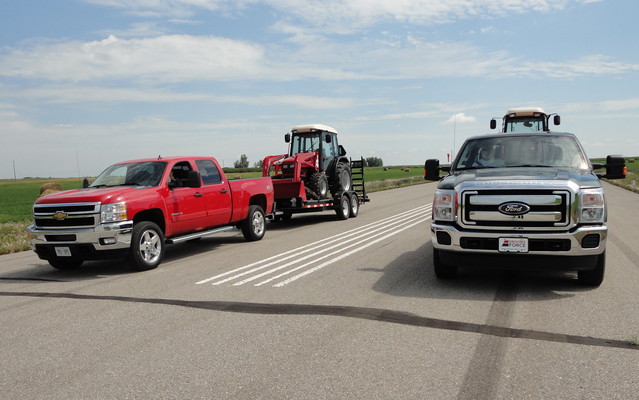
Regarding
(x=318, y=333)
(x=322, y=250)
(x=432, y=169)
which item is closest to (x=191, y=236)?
(x=322, y=250)

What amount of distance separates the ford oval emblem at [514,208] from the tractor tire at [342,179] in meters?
10.7

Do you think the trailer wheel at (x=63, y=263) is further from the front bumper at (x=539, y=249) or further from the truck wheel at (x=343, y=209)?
the truck wheel at (x=343, y=209)

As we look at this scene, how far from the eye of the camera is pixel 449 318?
17.7 ft

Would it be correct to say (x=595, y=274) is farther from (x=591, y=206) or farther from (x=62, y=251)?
(x=62, y=251)

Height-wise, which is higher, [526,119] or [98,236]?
[526,119]

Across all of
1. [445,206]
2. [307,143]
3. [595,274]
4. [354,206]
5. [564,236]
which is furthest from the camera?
[354,206]

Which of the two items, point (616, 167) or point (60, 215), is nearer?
point (616, 167)

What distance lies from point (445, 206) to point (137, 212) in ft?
16.6

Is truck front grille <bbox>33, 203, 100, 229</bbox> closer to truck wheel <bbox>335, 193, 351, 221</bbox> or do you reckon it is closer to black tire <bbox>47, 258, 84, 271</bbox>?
black tire <bbox>47, 258, 84, 271</bbox>

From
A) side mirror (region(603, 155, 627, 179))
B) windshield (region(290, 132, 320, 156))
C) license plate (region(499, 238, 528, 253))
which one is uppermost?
windshield (region(290, 132, 320, 156))

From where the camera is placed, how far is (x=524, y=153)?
758cm

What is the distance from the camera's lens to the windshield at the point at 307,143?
54.4 feet

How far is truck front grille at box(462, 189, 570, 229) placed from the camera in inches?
239

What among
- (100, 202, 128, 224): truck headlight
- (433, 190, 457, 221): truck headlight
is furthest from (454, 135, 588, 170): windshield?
(100, 202, 128, 224): truck headlight
